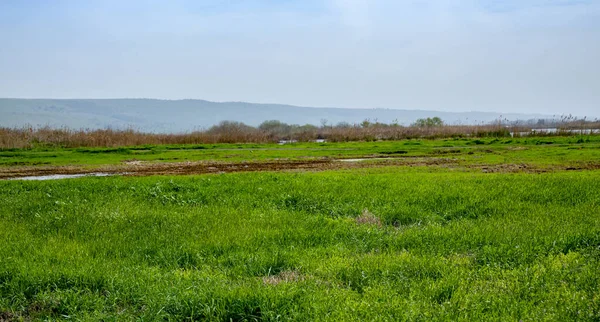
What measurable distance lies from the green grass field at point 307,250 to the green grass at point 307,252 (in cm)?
3

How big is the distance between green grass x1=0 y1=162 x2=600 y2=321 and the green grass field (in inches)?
1.2

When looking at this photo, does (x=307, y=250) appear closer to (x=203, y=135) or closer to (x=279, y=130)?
(x=203, y=135)

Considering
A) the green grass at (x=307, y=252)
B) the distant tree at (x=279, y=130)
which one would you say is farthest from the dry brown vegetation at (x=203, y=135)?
the green grass at (x=307, y=252)

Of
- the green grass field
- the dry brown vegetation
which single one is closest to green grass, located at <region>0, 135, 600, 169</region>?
the dry brown vegetation

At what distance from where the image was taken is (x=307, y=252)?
8922mm

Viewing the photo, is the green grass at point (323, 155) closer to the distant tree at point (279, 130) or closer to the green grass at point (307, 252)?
the green grass at point (307, 252)

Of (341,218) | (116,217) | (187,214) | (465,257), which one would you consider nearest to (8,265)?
(116,217)

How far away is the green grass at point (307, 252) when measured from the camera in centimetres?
653

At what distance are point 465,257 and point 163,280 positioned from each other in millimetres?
4927

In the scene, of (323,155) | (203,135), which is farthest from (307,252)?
(203,135)

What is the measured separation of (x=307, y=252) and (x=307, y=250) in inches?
7.7

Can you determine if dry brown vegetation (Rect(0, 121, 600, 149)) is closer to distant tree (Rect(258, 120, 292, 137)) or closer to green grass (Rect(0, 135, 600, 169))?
distant tree (Rect(258, 120, 292, 137))

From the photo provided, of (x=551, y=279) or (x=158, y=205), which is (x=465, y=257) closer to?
(x=551, y=279)

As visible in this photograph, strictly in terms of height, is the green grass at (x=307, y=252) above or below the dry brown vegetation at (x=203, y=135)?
below
